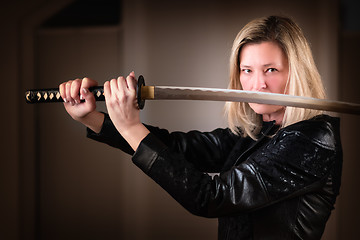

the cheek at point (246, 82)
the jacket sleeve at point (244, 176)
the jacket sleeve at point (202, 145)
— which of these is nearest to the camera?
the jacket sleeve at point (244, 176)

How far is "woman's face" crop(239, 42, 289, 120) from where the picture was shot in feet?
3.10

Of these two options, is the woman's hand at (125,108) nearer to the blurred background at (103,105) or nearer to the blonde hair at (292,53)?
the blonde hair at (292,53)

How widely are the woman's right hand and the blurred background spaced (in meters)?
1.44

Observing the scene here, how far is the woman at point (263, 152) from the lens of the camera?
777 millimetres

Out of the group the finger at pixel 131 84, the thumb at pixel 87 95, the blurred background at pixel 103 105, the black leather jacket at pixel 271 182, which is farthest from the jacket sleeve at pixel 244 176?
the blurred background at pixel 103 105

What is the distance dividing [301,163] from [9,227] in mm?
2114

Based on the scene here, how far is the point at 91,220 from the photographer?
2.48 meters

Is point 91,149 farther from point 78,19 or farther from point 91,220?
point 78,19

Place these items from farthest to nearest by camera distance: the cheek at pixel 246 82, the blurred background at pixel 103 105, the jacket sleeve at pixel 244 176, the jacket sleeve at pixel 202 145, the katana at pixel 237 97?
the blurred background at pixel 103 105, the jacket sleeve at pixel 202 145, the cheek at pixel 246 82, the katana at pixel 237 97, the jacket sleeve at pixel 244 176

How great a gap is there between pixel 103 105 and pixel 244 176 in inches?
67.4

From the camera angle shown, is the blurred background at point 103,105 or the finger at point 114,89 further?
the blurred background at point 103,105

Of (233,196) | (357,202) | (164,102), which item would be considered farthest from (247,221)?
(357,202)

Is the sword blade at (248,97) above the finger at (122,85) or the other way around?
the other way around

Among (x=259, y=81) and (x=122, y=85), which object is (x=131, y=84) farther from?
(x=259, y=81)
